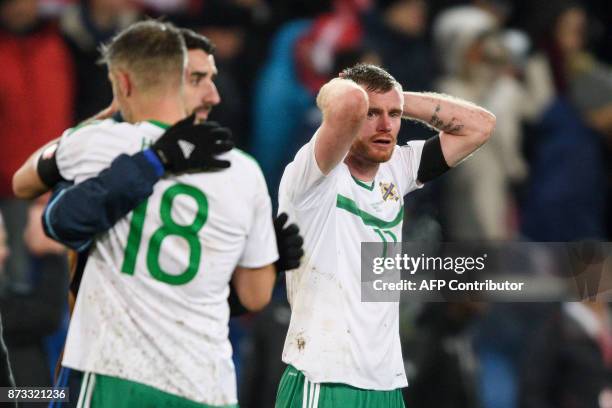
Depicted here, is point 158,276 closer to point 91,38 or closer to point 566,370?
point 566,370

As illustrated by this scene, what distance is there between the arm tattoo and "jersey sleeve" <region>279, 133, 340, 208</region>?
0.65 metres

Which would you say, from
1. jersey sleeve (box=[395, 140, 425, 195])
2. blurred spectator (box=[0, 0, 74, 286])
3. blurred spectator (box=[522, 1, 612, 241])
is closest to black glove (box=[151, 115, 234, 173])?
jersey sleeve (box=[395, 140, 425, 195])

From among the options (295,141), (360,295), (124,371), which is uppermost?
(295,141)

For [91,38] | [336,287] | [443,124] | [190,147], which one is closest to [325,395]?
[336,287]

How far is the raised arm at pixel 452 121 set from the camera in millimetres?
5500

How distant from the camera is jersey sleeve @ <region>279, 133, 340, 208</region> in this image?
494 cm

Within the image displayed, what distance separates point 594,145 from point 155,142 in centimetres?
642

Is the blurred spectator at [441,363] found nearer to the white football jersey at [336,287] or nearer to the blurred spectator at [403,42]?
the blurred spectator at [403,42]

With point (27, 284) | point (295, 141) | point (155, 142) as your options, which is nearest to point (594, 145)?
point (295, 141)

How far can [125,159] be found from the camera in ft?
14.2

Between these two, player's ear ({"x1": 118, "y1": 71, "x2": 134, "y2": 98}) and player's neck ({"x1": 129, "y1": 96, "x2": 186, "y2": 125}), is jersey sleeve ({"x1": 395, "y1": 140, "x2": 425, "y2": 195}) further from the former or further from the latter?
player's ear ({"x1": 118, "y1": 71, "x2": 134, "y2": 98})

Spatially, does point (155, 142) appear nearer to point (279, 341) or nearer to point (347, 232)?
point (347, 232)

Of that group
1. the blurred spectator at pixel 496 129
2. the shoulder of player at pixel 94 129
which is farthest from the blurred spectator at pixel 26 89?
the shoulder of player at pixel 94 129

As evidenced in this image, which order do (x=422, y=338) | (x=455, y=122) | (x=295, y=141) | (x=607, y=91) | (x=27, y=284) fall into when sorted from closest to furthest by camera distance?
(x=455, y=122) → (x=27, y=284) → (x=422, y=338) → (x=295, y=141) → (x=607, y=91)
